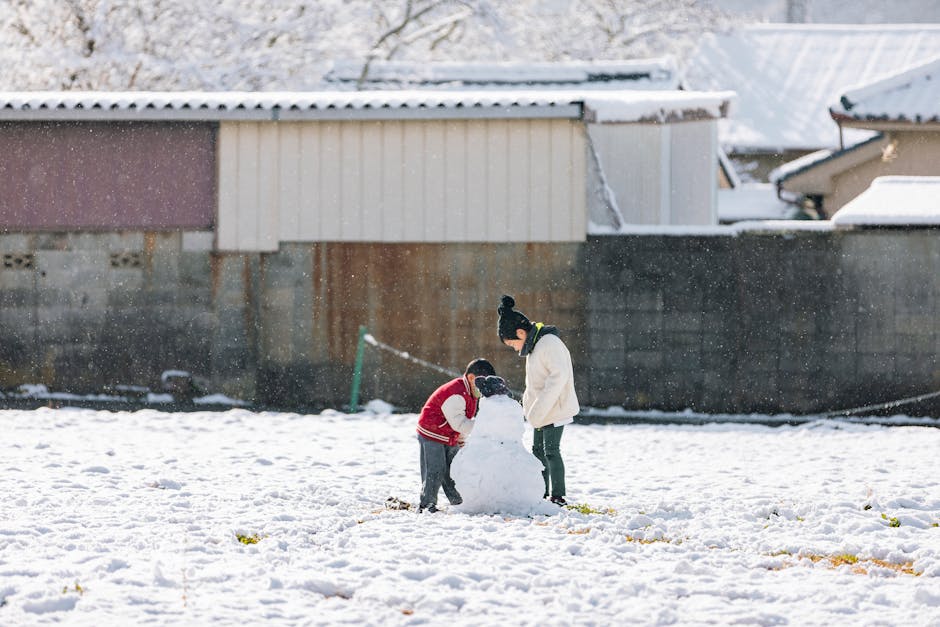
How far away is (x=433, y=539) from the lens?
287 inches

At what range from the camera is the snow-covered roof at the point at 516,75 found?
21375 mm

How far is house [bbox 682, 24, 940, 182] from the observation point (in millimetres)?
33188

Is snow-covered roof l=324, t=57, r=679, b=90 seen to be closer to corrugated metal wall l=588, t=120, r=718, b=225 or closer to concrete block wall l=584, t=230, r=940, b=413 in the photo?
corrugated metal wall l=588, t=120, r=718, b=225

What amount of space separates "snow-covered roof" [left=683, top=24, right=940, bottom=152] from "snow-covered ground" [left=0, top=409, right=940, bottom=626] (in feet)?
72.7

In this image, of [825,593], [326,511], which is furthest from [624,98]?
[825,593]

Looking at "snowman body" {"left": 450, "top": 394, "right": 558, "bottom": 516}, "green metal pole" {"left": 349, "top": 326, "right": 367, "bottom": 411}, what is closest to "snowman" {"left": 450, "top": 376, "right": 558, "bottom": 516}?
"snowman body" {"left": 450, "top": 394, "right": 558, "bottom": 516}

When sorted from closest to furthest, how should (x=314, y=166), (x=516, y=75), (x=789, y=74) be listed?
(x=314, y=166) < (x=516, y=75) < (x=789, y=74)

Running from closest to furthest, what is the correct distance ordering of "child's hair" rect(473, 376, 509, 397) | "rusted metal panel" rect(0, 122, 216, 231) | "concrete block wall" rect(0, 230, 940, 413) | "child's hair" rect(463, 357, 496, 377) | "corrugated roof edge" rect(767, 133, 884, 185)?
"child's hair" rect(473, 376, 509, 397) < "child's hair" rect(463, 357, 496, 377) < "concrete block wall" rect(0, 230, 940, 413) < "rusted metal panel" rect(0, 122, 216, 231) < "corrugated roof edge" rect(767, 133, 884, 185)

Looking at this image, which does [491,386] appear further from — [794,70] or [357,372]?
[794,70]

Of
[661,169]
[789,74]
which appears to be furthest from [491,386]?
[789,74]

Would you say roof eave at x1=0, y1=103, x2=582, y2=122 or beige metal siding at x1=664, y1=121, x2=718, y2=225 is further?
beige metal siding at x1=664, y1=121, x2=718, y2=225

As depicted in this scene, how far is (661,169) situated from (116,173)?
23.1ft

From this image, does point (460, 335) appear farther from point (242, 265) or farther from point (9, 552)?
point (9, 552)

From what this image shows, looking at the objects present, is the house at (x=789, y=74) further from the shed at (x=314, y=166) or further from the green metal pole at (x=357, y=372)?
the green metal pole at (x=357, y=372)
